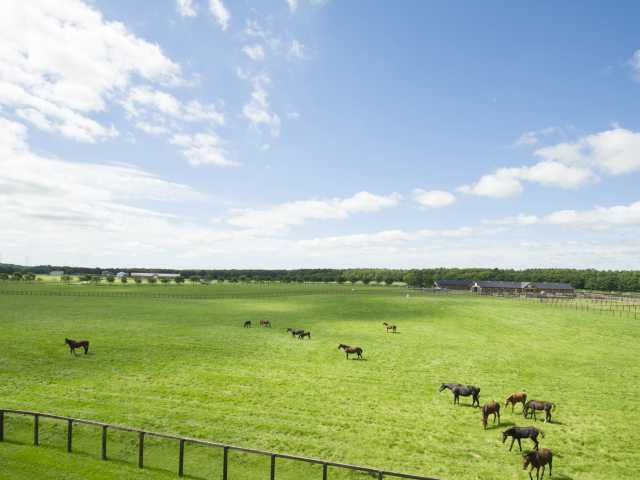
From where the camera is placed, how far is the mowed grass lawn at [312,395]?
14.8 metres

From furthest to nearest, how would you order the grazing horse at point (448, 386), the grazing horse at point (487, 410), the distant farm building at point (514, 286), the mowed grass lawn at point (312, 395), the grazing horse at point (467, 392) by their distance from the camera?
the distant farm building at point (514, 286)
the grazing horse at point (448, 386)
the grazing horse at point (467, 392)
the grazing horse at point (487, 410)
the mowed grass lawn at point (312, 395)

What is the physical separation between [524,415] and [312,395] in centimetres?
1114

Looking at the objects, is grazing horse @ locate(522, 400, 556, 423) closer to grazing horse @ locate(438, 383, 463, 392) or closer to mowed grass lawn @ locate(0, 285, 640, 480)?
mowed grass lawn @ locate(0, 285, 640, 480)

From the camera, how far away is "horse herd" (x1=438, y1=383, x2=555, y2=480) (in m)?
13.6

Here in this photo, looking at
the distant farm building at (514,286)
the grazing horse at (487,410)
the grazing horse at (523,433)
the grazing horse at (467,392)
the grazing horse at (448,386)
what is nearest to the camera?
the grazing horse at (523,433)

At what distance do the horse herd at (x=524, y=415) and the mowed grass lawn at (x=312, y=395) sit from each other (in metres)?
0.60

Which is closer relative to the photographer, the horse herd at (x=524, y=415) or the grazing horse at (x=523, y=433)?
the horse herd at (x=524, y=415)

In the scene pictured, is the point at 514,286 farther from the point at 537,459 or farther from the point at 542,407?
the point at 537,459

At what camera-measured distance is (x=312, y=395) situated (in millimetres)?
22016

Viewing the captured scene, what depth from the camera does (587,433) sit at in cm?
1784

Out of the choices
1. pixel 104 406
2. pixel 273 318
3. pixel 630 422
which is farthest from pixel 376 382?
pixel 273 318

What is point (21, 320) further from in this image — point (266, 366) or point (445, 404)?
point (445, 404)

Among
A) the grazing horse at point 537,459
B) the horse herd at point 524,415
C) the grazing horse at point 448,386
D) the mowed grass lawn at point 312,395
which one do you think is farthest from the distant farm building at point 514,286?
the grazing horse at point 537,459

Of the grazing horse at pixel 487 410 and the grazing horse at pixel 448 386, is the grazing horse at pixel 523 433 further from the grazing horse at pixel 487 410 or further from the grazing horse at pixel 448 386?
the grazing horse at pixel 448 386
